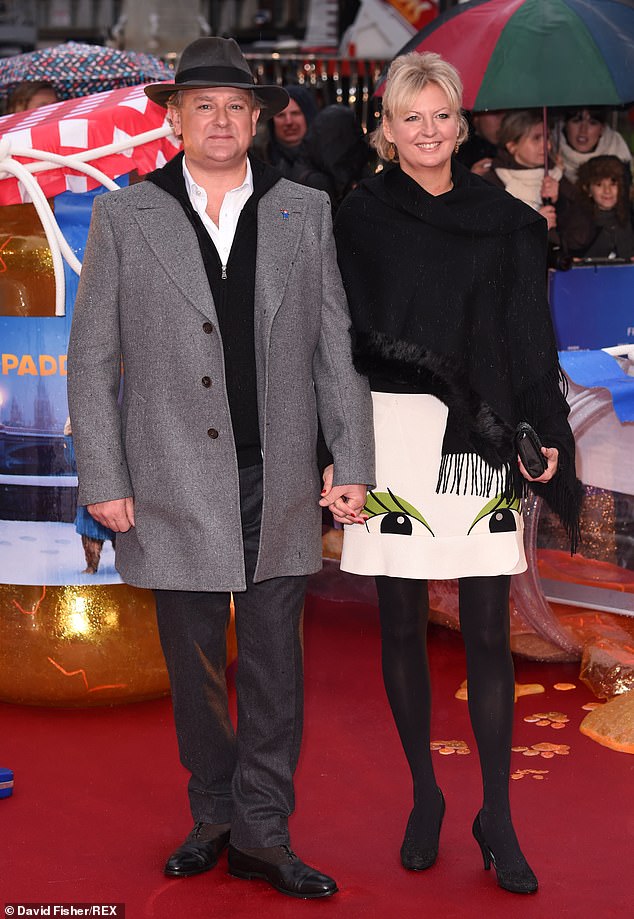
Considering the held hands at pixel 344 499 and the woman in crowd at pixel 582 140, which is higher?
the woman in crowd at pixel 582 140

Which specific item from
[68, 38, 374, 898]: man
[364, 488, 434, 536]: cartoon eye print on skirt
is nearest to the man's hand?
[68, 38, 374, 898]: man

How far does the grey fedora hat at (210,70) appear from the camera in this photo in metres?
2.80

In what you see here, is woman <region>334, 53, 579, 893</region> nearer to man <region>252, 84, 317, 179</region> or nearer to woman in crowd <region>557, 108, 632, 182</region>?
man <region>252, 84, 317, 179</region>

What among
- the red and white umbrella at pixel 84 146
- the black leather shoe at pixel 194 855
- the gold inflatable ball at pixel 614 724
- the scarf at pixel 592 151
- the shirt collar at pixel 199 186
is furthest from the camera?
the scarf at pixel 592 151

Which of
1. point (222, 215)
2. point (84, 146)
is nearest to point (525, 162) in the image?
point (84, 146)

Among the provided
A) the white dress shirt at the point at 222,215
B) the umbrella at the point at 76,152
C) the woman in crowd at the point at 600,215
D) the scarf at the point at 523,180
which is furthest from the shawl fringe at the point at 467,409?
the woman in crowd at the point at 600,215

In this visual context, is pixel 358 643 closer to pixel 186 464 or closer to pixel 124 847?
pixel 124 847

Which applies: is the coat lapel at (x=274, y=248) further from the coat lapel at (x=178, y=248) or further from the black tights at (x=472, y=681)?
the black tights at (x=472, y=681)

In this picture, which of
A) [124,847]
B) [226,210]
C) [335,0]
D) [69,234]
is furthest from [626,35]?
[335,0]

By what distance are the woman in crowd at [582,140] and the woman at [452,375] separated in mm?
4260

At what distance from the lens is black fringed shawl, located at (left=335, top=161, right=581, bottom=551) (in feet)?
9.42

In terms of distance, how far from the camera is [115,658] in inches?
153

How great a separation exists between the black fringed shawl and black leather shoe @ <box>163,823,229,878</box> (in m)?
0.94

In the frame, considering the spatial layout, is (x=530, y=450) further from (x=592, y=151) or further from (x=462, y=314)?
(x=592, y=151)
